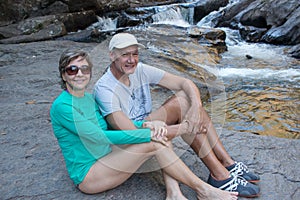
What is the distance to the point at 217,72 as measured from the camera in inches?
283

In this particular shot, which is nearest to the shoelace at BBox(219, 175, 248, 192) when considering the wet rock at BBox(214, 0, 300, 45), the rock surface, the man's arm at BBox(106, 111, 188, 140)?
the rock surface

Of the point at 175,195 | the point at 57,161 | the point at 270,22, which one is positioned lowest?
the point at 270,22

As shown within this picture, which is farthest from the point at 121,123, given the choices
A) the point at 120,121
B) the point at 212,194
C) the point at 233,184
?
the point at 233,184

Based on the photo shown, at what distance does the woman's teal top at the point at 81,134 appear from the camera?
2.06 meters

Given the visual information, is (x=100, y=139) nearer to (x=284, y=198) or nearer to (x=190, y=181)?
(x=190, y=181)

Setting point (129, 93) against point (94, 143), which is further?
point (129, 93)

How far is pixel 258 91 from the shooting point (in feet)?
19.6

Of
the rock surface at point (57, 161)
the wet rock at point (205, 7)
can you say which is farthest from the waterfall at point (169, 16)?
the rock surface at point (57, 161)

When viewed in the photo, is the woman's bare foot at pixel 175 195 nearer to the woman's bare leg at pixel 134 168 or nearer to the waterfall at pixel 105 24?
the woman's bare leg at pixel 134 168

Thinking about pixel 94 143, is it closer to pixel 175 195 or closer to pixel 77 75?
pixel 77 75

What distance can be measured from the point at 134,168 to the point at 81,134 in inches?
18.2

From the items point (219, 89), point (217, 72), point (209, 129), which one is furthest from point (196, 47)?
point (209, 129)

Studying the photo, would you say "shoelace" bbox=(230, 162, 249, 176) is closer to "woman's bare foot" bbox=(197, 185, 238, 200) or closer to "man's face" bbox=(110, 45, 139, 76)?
"woman's bare foot" bbox=(197, 185, 238, 200)

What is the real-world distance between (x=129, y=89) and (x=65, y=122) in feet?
2.09
